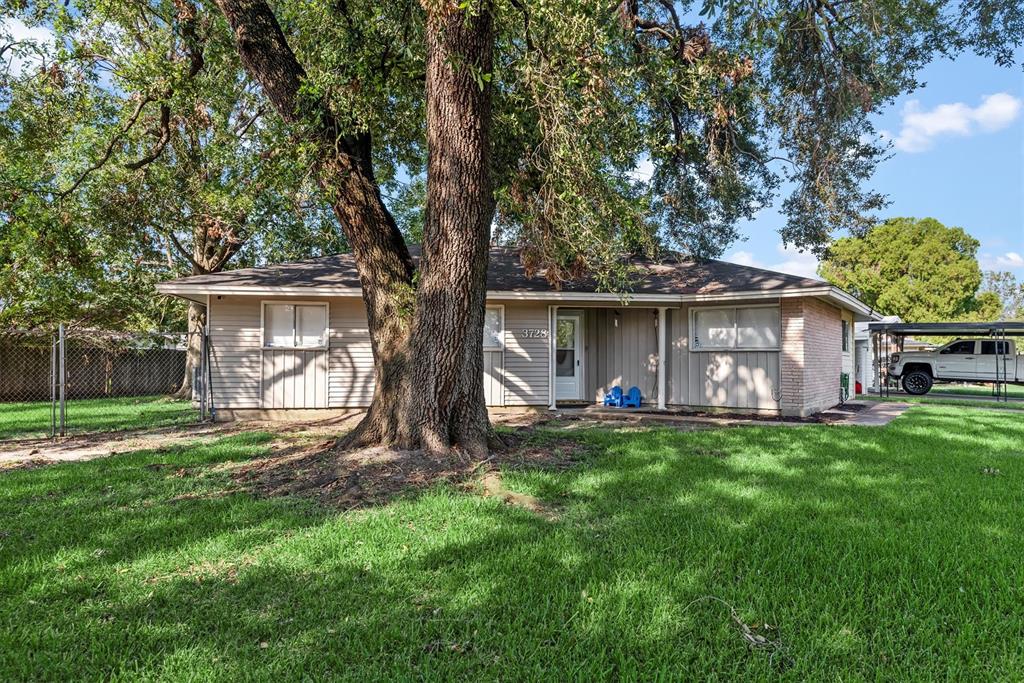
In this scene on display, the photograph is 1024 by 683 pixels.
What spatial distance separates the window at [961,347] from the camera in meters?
17.6

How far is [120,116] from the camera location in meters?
12.2

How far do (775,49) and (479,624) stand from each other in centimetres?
1069

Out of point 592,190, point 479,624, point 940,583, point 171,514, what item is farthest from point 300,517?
point 592,190

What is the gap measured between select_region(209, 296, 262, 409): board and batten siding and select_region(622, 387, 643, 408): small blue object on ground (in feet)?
24.7

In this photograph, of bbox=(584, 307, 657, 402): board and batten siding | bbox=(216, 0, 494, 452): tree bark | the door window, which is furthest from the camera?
the door window

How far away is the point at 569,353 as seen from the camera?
1231 centimetres

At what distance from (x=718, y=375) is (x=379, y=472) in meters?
8.21

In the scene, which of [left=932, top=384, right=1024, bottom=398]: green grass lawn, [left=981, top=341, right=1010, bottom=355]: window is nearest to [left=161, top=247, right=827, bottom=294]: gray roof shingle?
[left=981, top=341, right=1010, bottom=355]: window

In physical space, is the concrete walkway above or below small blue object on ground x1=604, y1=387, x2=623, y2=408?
below

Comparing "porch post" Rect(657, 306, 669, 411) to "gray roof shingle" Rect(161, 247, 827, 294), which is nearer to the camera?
"gray roof shingle" Rect(161, 247, 827, 294)

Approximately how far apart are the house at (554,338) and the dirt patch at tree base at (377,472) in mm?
4417

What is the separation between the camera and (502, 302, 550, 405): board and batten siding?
440 inches

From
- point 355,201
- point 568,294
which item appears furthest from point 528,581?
point 568,294

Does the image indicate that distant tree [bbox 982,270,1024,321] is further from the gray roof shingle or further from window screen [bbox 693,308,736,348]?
window screen [bbox 693,308,736,348]
